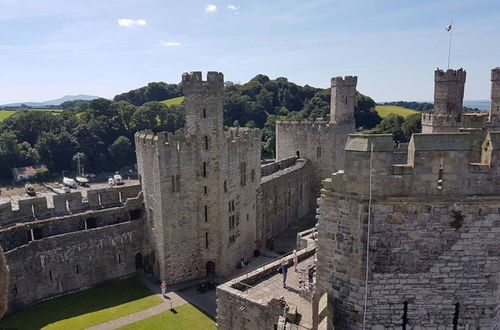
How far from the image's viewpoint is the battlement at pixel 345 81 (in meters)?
36.4

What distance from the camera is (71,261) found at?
2347 centimetres

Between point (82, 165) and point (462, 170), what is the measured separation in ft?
238

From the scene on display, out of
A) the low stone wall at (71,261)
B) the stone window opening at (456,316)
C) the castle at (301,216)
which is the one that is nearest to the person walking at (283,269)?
the castle at (301,216)

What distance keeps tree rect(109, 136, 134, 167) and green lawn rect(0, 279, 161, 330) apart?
52.2 m

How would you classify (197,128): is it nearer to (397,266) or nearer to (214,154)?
(214,154)

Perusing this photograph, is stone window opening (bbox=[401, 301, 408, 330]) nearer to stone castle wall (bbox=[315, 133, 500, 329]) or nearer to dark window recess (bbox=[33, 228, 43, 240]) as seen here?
stone castle wall (bbox=[315, 133, 500, 329])

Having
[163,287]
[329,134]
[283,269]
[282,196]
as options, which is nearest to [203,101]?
[163,287]

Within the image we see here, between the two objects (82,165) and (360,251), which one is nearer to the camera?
(360,251)

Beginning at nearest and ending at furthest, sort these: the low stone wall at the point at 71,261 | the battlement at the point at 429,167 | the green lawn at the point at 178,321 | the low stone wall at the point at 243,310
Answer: the battlement at the point at 429,167, the low stone wall at the point at 243,310, the green lawn at the point at 178,321, the low stone wall at the point at 71,261

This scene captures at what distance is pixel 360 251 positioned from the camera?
23.4ft

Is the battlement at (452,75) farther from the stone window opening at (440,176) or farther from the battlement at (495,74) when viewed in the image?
the stone window opening at (440,176)

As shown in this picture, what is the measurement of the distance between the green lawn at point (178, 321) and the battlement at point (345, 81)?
2370cm

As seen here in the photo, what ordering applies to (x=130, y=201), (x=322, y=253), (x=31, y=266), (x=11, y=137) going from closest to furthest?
(x=322, y=253) → (x=31, y=266) → (x=130, y=201) → (x=11, y=137)

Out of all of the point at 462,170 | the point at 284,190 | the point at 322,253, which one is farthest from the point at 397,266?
the point at 284,190
